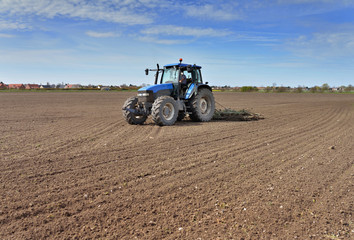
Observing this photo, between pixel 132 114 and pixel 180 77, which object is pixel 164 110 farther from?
pixel 180 77

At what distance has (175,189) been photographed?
4.84 meters

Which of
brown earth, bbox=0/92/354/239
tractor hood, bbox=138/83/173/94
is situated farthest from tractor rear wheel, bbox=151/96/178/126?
brown earth, bbox=0/92/354/239

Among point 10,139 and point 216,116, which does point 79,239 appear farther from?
point 216,116

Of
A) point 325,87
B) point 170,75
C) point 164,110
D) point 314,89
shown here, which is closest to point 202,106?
point 170,75

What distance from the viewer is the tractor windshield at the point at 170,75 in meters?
12.4

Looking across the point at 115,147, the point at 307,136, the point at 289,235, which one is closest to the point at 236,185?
the point at 289,235

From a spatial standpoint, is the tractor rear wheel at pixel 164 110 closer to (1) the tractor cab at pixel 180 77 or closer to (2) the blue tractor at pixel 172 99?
(2) the blue tractor at pixel 172 99

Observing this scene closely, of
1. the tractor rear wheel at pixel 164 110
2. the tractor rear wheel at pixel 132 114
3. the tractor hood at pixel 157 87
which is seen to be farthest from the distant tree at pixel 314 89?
the tractor rear wheel at pixel 132 114

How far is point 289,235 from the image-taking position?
3.55 metres

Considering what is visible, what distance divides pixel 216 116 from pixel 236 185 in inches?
362

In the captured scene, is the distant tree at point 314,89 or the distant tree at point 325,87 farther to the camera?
the distant tree at point 325,87

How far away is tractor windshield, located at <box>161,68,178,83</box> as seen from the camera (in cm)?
1240

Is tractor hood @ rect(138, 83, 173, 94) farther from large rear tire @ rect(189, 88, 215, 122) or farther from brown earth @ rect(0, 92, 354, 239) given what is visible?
brown earth @ rect(0, 92, 354, 239)

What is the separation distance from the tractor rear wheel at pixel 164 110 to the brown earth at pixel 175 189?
9.22ft
